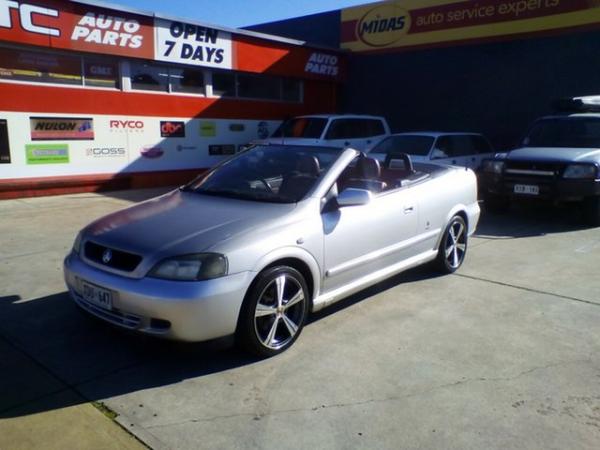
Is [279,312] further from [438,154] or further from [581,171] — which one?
[438,154]

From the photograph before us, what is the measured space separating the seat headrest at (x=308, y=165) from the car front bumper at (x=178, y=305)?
132 cm

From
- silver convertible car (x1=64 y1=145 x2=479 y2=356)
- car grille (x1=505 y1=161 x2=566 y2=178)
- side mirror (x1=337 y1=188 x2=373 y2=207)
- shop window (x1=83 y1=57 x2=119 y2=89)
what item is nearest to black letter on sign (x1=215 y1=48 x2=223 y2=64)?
shop window (x1=83 y1=57 x2=119 y2=89)

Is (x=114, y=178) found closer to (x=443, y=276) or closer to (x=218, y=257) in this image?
(x=443, y=276)

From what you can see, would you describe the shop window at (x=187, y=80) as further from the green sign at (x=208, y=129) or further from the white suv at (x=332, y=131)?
the white suv at (x=332, y=131)

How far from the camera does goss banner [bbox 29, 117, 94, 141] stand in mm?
10625

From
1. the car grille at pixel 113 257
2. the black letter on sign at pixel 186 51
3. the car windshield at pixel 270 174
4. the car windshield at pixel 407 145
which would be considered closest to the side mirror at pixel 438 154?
the car windshield at pixel 407 145

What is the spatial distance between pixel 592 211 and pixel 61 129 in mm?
9938

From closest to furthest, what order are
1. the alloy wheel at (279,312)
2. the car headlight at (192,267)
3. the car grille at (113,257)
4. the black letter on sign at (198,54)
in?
the car headlight at (192,267) < the car grille at (113,257) < the alloy wheel at (279,312) < the black letter on sign at (198,54)

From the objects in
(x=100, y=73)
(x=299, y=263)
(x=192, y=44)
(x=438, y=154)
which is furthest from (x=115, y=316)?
(x=192, y=44)

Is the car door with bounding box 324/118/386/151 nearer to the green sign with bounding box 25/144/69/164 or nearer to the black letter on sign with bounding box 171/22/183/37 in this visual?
the black letter on sign with bounding box 171/22/183/37

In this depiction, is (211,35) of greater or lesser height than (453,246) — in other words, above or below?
above

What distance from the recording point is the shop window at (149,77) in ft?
40.1

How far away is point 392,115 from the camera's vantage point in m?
16.7

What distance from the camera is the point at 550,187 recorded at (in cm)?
829
